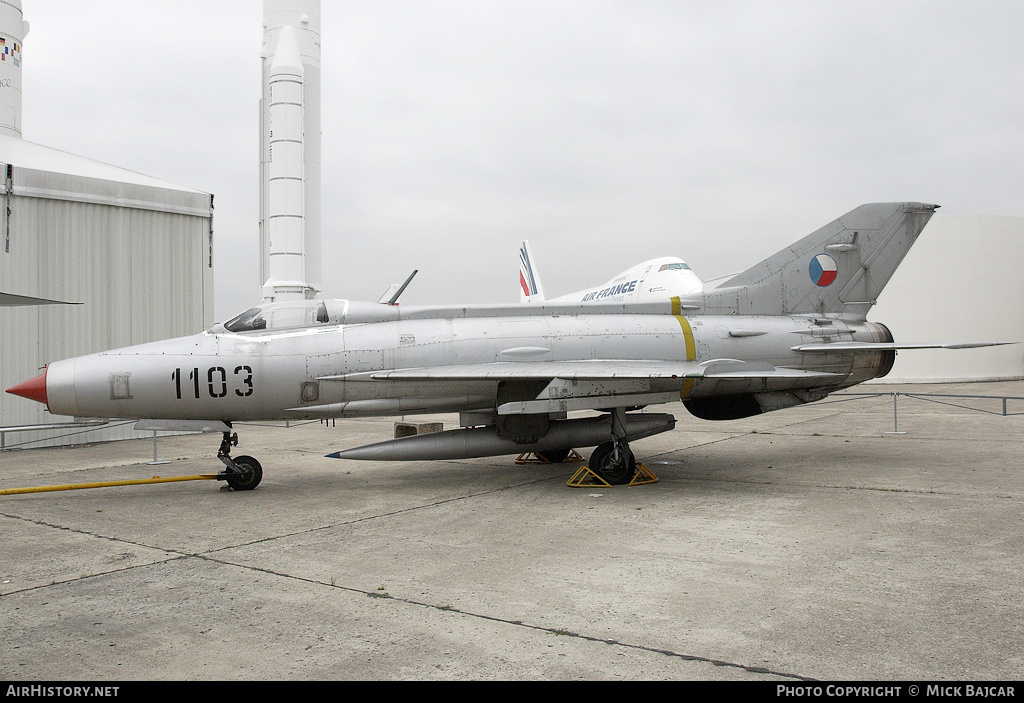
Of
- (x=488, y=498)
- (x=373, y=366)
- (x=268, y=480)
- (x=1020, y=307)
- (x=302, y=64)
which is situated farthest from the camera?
(x=1020, y=307)

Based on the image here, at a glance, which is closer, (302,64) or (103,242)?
(103,242)

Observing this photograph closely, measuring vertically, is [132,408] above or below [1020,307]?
below

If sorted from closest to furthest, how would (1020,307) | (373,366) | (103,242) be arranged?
(373,366)
(103,242)
(1020,307)

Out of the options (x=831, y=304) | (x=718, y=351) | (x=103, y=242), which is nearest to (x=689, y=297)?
(x=718, y=351)

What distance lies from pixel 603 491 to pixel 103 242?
10.9 m

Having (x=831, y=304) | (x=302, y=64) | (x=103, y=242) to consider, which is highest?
(x=302, y=64)

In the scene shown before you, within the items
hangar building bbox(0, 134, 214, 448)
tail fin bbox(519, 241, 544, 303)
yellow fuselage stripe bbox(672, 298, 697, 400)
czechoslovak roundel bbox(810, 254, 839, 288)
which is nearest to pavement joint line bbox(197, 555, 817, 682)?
yellow fuselage stripe bbox(672, 298, 697, 400)

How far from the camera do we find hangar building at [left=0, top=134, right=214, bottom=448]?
1228 cm

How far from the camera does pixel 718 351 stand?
866 centimetres

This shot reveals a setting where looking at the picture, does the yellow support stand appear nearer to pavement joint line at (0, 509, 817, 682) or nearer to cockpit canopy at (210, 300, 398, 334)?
pavement joint line at (0, 509, 817, 682)

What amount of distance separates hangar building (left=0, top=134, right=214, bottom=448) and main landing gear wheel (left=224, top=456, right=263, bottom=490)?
5.62 m

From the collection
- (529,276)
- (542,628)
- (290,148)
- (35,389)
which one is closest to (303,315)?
(35,389)

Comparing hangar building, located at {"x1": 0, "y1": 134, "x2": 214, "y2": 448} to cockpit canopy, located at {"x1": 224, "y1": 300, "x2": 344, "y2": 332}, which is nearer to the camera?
cockpit canopy, located at {"x1": 224, "y1": 300, "x2": 344, "y2": 332}

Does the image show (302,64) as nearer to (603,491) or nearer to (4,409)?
(4,409)
